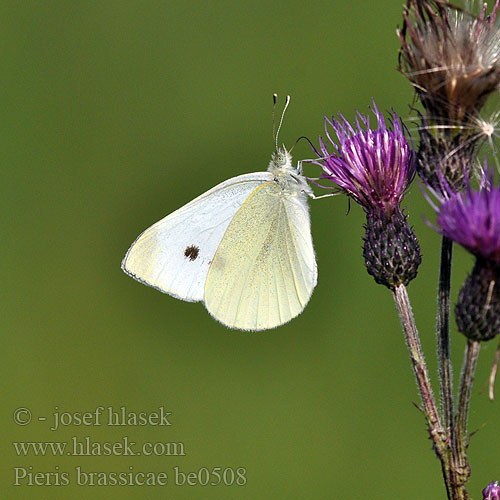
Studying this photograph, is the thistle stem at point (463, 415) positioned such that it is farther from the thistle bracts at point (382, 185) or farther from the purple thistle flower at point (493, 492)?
the thistle bracts at point (382, 185)

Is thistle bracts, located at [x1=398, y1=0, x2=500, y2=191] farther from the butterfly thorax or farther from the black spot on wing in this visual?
the black spot on wing

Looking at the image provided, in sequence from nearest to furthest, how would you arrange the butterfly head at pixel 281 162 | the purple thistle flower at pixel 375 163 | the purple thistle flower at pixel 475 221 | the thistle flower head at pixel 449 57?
the purple thistle flower at pixel 475 221 < the thistle flower head at pixel 449 57 < the purple thistle flower at pixel 375 163 < the butterfly head at pixel 281 162

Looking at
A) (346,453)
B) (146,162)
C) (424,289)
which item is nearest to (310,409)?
(346,453)

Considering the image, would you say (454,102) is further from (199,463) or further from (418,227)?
(199,463)

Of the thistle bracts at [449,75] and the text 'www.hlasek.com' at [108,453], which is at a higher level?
the thistle bracts at [449,75]

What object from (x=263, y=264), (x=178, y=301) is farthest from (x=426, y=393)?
(x=178, y=301)

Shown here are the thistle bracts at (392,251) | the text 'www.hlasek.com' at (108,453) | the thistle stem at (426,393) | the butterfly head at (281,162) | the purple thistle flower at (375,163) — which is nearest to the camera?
the thistle stem at (426,393)

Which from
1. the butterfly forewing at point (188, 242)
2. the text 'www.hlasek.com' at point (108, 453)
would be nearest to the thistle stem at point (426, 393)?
the butterfly forewing at point (188, 242)
